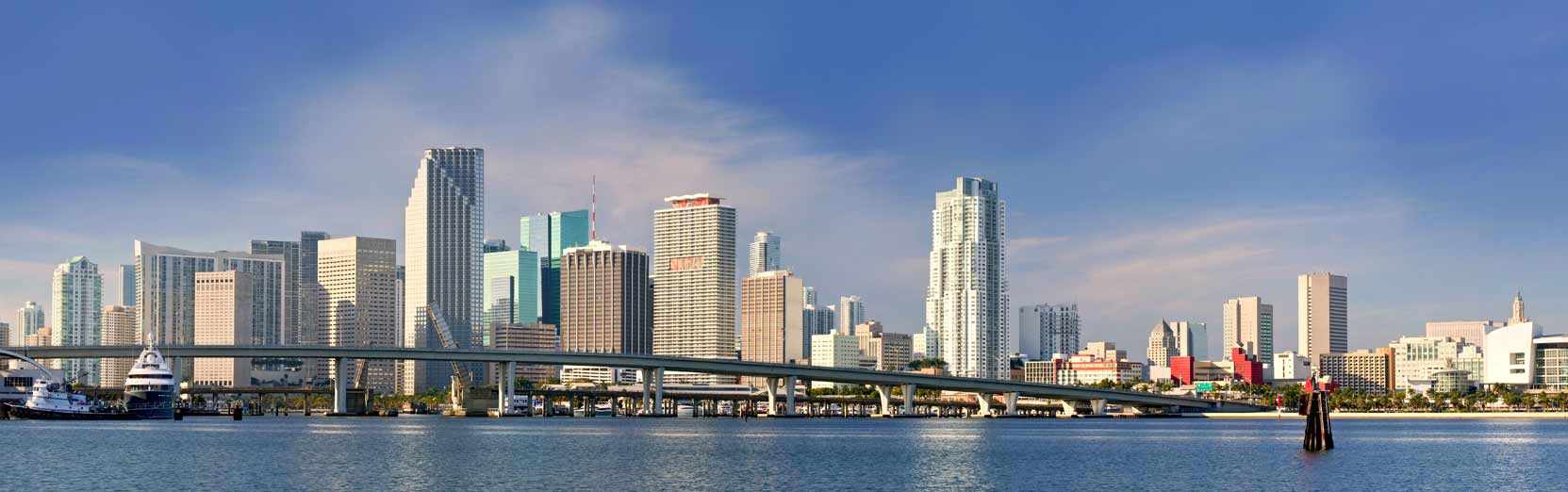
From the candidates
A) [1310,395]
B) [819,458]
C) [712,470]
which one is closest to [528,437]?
[819,458]

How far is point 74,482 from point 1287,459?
74877 millimetres

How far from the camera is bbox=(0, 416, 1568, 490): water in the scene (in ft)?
318

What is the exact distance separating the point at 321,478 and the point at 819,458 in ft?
127

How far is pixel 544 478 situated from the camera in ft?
323

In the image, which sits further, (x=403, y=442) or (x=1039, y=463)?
(x=403, y=442)

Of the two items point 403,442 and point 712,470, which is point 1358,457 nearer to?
point 712,470

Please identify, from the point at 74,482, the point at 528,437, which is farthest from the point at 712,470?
the point at 528,437

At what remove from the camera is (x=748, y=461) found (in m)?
120

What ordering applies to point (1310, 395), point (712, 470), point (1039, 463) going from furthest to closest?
point (1310, 395) < point (1039, 463) < point (712, 470)

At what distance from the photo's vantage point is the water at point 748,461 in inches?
→ 3821

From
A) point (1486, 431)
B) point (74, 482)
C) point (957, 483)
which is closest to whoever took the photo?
point (74, 482)

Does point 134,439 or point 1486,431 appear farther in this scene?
point 1486,431

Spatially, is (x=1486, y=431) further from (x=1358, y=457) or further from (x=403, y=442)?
(x=403, y=442)

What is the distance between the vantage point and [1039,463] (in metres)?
119
